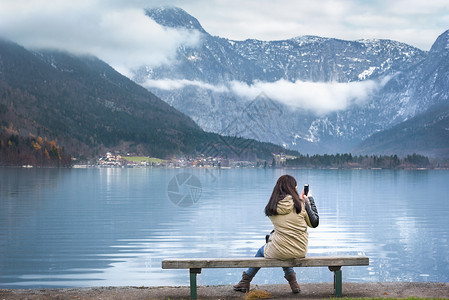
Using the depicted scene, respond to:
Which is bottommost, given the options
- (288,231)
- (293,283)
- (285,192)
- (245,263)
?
(293,283)

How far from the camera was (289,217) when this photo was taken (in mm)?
14469

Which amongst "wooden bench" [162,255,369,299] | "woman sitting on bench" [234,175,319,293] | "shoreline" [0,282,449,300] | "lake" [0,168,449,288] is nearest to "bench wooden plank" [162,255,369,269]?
"wooden bench" [162,255,369,299]

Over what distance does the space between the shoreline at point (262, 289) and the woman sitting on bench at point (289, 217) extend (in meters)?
1.35

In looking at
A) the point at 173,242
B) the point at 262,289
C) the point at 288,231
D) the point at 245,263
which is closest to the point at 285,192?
the point at 288,231

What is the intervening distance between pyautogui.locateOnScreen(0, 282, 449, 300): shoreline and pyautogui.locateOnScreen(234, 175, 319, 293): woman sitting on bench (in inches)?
53.1

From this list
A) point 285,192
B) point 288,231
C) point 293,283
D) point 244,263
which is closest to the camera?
point 285,192

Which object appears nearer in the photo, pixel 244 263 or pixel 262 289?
pixel 244 263

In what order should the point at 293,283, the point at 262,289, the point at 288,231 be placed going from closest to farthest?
the point at 288,231, the point at 293,283, the point at 262,289

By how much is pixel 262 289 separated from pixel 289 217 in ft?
8.55

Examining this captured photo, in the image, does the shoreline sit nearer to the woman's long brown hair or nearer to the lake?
the woman's long brown hair

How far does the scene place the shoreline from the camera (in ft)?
50.0

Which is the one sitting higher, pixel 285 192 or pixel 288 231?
pixel 285 192

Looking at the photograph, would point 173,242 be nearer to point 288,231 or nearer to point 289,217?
point 288,231

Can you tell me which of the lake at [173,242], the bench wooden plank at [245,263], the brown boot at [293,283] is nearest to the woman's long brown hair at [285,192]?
the bench wooden plank at [245,263]
